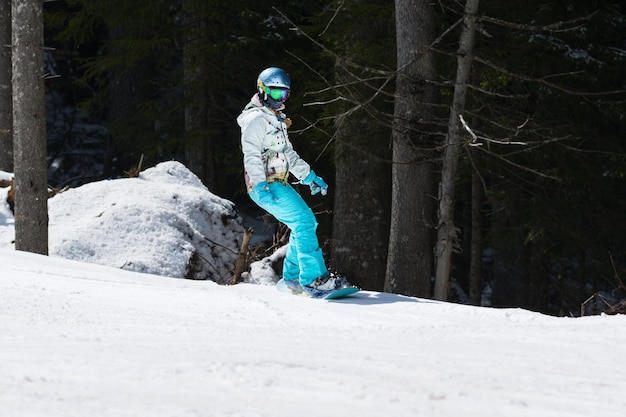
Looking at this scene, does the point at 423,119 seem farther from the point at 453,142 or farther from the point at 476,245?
the point at 476,245

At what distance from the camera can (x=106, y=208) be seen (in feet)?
38.6

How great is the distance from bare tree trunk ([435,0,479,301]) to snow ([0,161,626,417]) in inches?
109

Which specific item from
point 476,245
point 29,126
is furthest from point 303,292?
point 476,245

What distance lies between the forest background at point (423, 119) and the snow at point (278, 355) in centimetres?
330

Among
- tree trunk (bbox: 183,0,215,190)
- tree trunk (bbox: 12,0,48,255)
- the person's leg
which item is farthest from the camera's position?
tree trunk (bbox: 183,0,215,190)

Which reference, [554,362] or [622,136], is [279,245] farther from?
[554,362]

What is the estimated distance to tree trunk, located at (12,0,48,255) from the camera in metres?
10.1

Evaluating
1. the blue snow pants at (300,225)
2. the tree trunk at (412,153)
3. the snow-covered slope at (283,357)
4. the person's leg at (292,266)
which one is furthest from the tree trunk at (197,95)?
the snow-covered slope at (283,357)

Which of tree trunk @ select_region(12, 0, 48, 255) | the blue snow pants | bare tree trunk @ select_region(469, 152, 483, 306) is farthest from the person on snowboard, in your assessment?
bare tree trunk @ select_region(469, 152, 483, 306)

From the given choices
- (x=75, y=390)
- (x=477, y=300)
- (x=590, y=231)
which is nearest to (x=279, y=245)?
(x=477, y=300)

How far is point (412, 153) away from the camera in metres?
10.8

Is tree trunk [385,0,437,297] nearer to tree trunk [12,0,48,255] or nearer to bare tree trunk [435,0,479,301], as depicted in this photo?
bare tree trunk [435,0,479,301]

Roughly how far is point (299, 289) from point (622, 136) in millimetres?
8863

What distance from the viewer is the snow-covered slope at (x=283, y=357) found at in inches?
142
